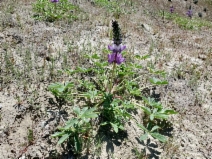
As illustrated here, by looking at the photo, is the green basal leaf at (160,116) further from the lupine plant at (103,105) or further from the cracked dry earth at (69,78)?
the cracked dry earth at (69,78)

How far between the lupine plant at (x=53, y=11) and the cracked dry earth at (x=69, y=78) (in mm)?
429

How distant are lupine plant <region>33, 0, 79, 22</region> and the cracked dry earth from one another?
0.43m

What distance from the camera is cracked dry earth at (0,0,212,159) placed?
4754mm

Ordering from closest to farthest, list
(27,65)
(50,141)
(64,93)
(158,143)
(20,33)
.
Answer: (50,141) → (158,143) → (64,93) → (27,65) → (20,33)

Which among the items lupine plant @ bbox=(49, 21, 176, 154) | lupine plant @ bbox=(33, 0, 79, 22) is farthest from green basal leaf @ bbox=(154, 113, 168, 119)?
lupine plant @ bbox=(33, 0, 79, 22)

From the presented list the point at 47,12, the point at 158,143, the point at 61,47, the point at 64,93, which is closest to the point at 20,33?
the point at 61,47

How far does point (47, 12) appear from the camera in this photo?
10.0 meters

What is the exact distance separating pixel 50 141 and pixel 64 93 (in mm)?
1253

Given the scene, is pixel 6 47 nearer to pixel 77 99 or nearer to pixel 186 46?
pixel 77 99

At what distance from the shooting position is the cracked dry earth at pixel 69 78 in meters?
4.75

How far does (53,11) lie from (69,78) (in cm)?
531

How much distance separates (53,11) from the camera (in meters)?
10.7

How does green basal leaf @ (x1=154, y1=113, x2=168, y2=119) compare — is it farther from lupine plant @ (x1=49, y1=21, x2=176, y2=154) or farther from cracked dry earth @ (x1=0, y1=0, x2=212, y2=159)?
cracked dry earth @ (x1=0, y1=0, x2=212, y2=159)

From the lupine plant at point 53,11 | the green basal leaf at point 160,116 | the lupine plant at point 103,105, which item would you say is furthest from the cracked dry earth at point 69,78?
the green basal leaf at point 160,116
